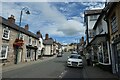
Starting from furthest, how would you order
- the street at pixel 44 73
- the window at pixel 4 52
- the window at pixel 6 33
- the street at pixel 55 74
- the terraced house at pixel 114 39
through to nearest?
1. the window at pixel 6 33
2. the window at pixel 4 52
3. the terraced house at pixel 114 39
4. the street at pixel 44 73
5. the street at pixel 55 74

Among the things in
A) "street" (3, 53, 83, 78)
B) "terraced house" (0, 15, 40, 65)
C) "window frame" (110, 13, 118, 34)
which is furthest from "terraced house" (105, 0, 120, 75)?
"terraced house" (0, 15, 40, 65)

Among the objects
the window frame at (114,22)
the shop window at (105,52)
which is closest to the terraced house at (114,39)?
the window frame at (114,22)

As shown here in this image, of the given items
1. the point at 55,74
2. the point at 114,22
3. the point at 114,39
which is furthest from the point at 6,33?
the point at 114,39

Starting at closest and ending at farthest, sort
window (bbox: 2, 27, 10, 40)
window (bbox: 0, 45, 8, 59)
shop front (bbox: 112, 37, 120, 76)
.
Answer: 1. shop front (bbox: 112, 37, 120, 76)
2. window (bbox: 0, 45, 8, 59)
3. window (bbox: 2, 27, 10, 40)

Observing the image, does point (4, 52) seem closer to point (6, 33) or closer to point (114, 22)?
point (6, 33)

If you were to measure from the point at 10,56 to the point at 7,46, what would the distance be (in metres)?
1.79

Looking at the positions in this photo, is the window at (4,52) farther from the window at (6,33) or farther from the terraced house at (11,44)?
the window at (6,33)

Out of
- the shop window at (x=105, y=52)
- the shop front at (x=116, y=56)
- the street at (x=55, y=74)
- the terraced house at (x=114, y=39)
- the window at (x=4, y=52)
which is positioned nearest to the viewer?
the street at (x=55, y=74)

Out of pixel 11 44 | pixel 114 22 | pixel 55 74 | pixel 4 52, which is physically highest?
pixel 114 22

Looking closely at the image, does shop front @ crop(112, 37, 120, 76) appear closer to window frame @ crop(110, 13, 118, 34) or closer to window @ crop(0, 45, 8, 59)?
window frame @ crop(110, 13, 118, 34)

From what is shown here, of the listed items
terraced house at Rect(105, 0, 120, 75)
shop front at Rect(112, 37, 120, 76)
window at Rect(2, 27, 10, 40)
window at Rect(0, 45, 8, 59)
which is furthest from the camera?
window at Rect(2, 27, 10, 40)

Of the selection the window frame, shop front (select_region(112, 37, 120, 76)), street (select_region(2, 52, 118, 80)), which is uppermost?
the window frame

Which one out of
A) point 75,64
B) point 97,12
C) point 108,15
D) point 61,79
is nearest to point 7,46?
point 75,64

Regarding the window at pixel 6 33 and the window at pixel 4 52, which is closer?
the window at pixel 4 52
